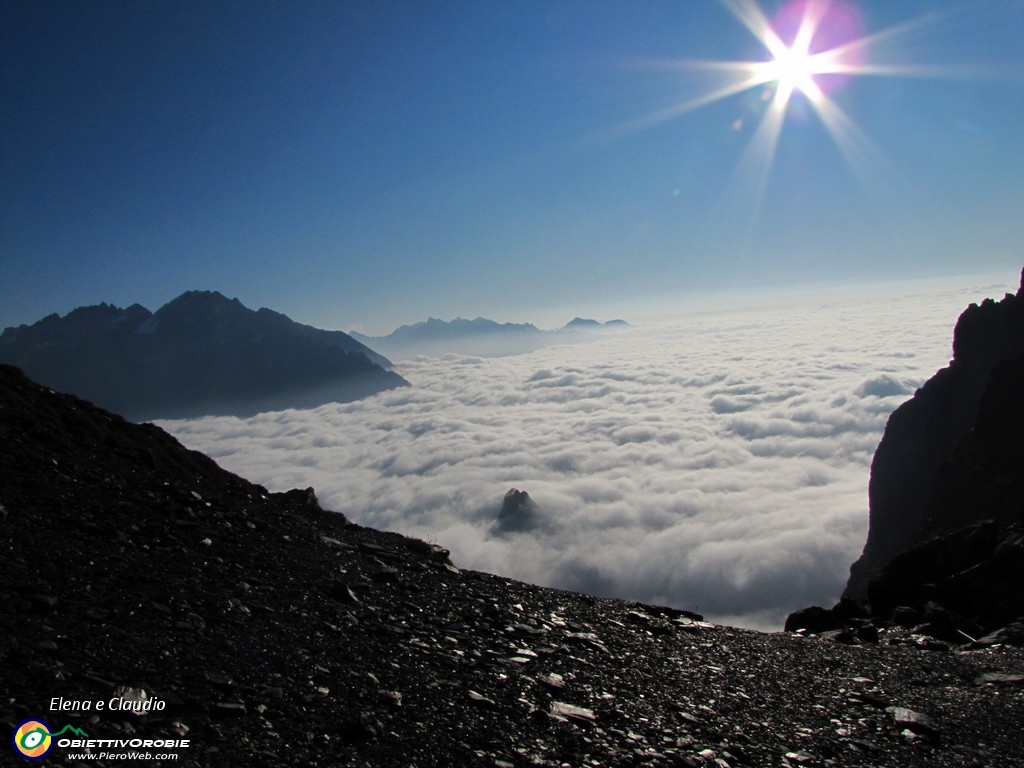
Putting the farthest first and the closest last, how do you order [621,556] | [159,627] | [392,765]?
[621,556]
[159,627]
[392,765]

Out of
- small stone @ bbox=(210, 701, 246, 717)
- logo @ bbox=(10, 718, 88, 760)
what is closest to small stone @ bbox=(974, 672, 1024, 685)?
small stone @ bbox=(210, 701, 246, 717)

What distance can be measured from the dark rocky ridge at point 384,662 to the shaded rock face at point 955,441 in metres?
54.7

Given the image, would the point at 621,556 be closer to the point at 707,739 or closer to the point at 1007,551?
the point at 1007,551

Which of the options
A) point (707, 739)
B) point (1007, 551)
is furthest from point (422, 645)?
point (1007, 551)

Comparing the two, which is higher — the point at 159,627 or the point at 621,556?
the point at 159,627

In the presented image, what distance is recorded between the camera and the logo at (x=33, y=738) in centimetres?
490

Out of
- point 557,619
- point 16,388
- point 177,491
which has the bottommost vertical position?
point 557,619

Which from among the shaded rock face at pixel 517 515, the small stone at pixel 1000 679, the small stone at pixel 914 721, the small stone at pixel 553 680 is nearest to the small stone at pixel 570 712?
the small stone at pixel 553 680

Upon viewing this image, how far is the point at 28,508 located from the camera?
10703 millimetres

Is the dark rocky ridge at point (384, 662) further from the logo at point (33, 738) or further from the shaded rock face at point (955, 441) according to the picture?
the shaded rock face at point (955, 441)

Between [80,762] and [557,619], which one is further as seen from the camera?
[557,619]

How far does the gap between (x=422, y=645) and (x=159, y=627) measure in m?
3.95

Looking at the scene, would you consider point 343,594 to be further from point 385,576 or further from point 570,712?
point 570,712

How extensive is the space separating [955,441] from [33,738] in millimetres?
98557
